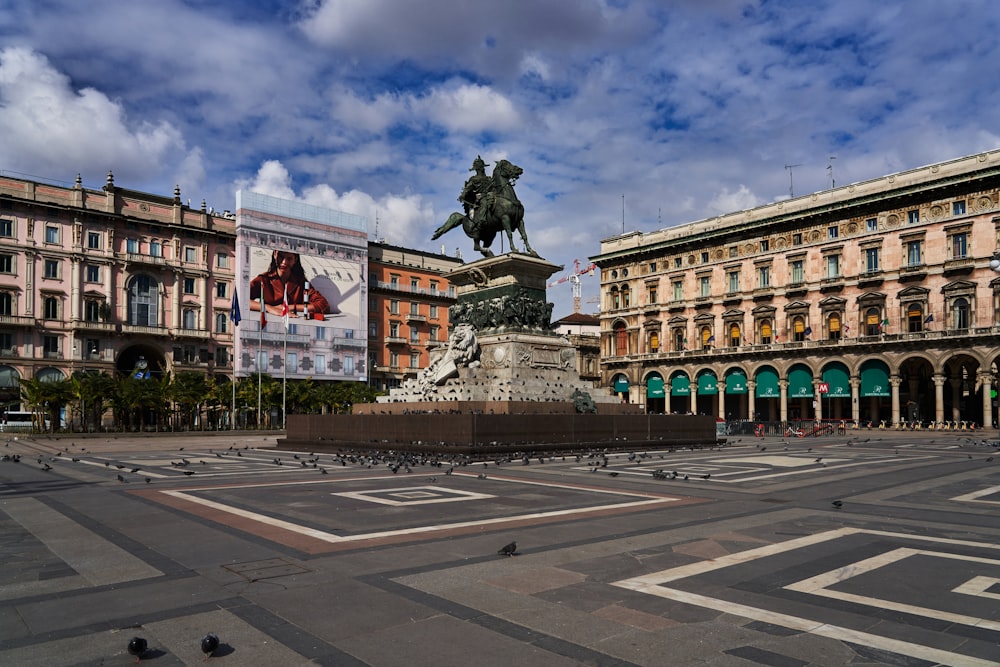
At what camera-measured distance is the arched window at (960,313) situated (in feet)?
204

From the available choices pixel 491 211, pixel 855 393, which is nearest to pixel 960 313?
pixel 855 393

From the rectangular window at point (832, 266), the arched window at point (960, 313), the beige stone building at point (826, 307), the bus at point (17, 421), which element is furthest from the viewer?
the rectangular window at point (832, 266)

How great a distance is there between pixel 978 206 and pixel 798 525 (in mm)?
61853

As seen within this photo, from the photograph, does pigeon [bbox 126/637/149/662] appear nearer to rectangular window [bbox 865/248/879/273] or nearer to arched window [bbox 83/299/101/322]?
rectangular window [bbox 865/248/879/273]

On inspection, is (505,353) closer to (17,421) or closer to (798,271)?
(17,421)

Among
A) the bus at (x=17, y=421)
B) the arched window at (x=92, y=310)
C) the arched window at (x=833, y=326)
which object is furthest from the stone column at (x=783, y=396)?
the arched window at (x=92, y=310)

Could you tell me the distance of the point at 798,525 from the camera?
1116 centimetres

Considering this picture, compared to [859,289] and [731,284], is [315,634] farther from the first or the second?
[731,284]

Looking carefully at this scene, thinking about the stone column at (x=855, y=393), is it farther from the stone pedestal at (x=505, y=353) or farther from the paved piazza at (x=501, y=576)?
the paved piazza at (x=501, y=576)

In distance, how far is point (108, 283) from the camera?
7181 cm

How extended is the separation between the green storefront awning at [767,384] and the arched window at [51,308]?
220ft

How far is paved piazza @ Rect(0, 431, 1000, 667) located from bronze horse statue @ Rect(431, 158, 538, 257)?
19678 mm

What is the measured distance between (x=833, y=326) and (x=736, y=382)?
1140 cm

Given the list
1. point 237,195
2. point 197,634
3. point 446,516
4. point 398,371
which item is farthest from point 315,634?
point 398,371
